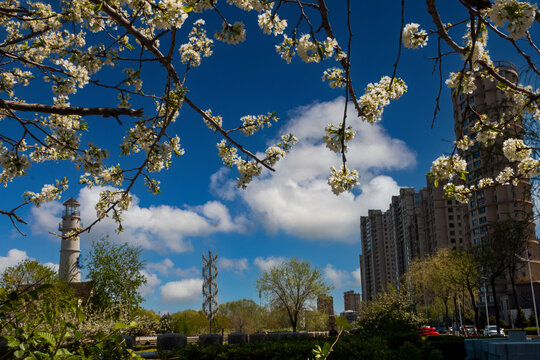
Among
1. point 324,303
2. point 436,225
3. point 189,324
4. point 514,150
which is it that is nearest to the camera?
point 514,150

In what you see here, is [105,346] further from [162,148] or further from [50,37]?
[50,37]

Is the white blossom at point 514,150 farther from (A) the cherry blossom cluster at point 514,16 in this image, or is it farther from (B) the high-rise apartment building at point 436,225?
(B) the high-rise apartment building at point 436,225

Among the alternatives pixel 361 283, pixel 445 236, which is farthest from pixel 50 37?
pixel 361 283

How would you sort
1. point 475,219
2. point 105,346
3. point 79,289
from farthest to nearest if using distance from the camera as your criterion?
point 475,219 < point 79,289 < point 105,346

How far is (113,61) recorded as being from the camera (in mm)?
4977

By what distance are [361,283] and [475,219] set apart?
3326 inches

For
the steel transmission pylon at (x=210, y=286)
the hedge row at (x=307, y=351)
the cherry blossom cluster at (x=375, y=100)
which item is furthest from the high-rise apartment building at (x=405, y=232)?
the cherry blossom cluster at (x=375, y=100)

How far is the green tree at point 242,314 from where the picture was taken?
53562 millimetres

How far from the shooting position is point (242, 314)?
2176 inches

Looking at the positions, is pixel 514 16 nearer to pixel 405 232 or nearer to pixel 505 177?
pixel 505 177

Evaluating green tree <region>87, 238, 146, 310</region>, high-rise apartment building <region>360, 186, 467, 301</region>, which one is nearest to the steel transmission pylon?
green tree <region>87, 238, 146, 310</region>

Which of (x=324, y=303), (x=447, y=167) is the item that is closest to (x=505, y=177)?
(x=447, y=167)

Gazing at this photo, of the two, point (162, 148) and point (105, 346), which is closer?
point (105, 346)

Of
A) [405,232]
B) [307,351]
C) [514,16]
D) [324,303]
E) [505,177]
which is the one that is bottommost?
[324,303]
